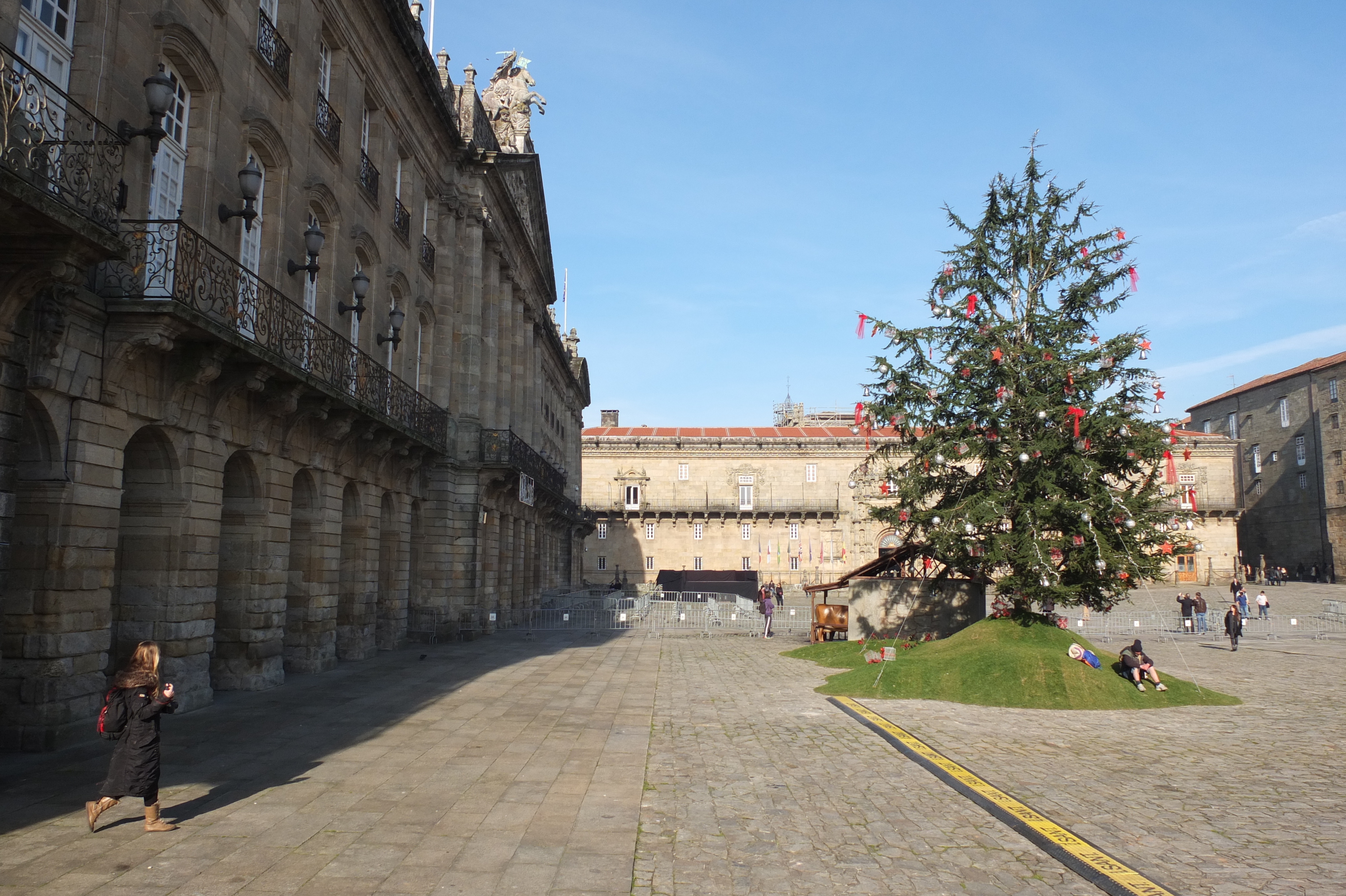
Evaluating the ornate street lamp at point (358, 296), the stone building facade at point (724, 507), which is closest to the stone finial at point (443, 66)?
the ornate street lamp at point (358, 296)

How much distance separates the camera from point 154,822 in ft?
21.8

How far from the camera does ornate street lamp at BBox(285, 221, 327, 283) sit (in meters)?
13.9

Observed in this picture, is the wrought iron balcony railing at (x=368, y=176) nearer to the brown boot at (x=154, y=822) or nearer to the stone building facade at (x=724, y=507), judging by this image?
the brown boot at (x=154, y=822)

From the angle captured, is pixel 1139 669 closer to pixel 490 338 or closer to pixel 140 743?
pixel 140 743

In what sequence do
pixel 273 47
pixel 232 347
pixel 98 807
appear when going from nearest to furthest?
1. pixel 98 807
2. pixel 232 347
3. pixel 273 47

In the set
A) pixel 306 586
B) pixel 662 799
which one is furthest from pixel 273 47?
pixel 662 799

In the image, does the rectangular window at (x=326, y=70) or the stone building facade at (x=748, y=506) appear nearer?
the rectangular window at (x=326, y=70)

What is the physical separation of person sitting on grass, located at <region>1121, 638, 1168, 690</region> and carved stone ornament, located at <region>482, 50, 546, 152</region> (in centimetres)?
2499

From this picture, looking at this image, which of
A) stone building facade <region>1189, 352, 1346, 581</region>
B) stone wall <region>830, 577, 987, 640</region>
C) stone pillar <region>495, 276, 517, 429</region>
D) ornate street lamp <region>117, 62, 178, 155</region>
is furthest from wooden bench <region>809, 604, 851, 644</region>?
stone building facade <region>1189, 352, 1346, 581</region>

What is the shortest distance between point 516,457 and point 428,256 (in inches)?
261

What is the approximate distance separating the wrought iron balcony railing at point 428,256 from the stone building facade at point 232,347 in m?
0.24

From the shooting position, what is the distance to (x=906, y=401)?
17.8 metres

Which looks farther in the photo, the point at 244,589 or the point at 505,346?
the point at 505,346

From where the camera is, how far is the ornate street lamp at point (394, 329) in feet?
65.1
